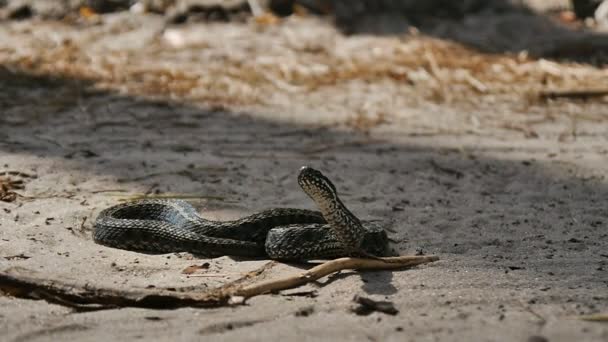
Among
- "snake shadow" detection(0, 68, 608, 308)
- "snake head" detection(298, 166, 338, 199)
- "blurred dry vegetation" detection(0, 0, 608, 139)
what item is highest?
"snake head" detection(298, 166, 338, 199)

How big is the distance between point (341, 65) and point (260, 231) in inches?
216

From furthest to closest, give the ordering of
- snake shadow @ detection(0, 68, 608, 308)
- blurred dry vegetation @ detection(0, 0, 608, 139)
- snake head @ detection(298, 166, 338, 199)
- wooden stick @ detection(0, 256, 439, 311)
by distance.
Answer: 1. blurred dry vegetation @ detection(0, 0, 608, 139)
2. snake shadow @ detection(0, 68, 608, 308)
3. snake head @ detection(298, 166, 338, 199)
4. wooden stick @ detection(0, 256, 439, 311)

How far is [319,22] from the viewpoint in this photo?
474 inches

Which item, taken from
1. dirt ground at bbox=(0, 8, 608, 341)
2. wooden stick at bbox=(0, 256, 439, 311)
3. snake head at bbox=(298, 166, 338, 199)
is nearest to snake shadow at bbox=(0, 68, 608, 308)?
dirt ground at bbox=(0, 8, 608, 341)

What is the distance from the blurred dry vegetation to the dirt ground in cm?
3

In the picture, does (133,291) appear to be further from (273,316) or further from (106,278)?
(273,316)

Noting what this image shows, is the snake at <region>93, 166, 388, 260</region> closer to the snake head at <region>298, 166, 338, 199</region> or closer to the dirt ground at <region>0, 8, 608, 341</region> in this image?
the snake head at <region>298, 166, 338, 199</region>

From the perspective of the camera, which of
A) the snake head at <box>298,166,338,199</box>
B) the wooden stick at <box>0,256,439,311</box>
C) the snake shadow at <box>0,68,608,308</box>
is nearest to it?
the wooden stick at <box>0,256,439,311</box>

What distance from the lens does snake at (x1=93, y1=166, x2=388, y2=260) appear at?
200 inches

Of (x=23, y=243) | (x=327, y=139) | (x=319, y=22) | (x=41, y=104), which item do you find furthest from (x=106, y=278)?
(x=319, y=22)

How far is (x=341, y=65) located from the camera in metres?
10.8

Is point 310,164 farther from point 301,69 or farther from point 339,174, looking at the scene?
point 301,69

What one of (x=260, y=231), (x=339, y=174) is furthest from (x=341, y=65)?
(x=260, y=231)

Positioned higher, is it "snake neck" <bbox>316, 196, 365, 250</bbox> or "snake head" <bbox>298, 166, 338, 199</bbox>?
"snake head" <bbox>298, 166, 338, 199</bbox>
